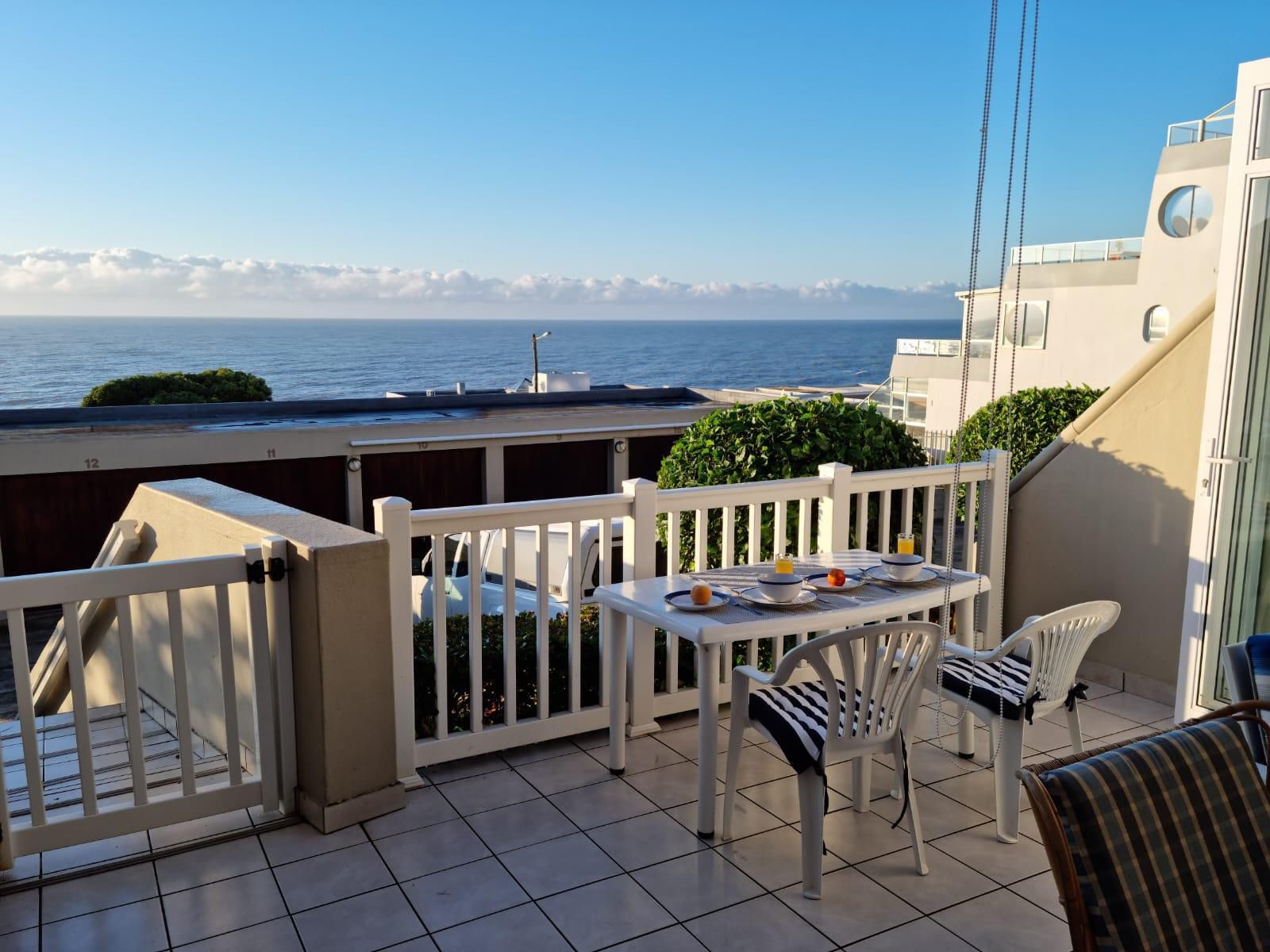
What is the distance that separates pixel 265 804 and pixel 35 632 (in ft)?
34.8

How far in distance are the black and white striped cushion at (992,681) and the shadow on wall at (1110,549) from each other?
141 cm

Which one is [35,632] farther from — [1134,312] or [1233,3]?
[1134,312]

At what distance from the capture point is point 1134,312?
77.3 feet

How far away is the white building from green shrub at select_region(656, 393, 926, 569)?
14798mm

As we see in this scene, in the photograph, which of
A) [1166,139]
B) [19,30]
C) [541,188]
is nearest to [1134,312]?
[1166,139]

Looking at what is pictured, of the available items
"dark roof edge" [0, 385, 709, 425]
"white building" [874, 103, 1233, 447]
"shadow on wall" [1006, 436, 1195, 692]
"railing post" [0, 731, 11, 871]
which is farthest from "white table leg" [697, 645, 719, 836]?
"white building" [874, 103, 1233, 447]

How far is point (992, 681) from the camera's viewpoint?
3.38 m

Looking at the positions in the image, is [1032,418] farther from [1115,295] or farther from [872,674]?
[1115,295]

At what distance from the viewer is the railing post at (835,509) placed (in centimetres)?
448

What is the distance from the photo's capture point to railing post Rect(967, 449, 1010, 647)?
5.00m

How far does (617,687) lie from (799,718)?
3.17 ft

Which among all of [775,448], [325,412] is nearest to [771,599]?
[775,448]

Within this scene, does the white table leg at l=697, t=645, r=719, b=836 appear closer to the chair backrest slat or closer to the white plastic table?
the white plastic table

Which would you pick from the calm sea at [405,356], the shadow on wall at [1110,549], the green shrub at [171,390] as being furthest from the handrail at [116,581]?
the calm sea at [405,356]
